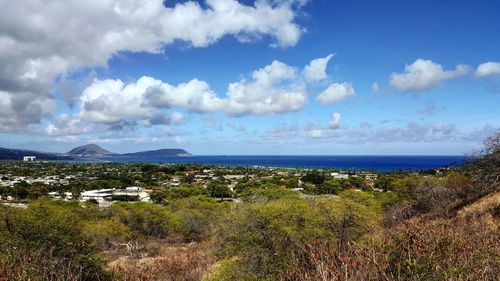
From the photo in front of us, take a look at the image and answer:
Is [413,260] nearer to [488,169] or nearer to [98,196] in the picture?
[488,169]

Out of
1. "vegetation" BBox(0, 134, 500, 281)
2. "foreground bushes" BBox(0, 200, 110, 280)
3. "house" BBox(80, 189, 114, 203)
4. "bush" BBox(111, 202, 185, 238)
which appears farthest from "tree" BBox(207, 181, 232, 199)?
"foreground bushes" BBox(0, 200, 110, 280)

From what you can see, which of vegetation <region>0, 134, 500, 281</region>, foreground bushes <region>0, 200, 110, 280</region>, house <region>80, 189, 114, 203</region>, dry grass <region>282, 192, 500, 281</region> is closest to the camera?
dry grass <region>282, 192, 500, 281</region>

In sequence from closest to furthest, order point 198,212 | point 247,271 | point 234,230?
point 247,271 < point 234,230 < point 198,212

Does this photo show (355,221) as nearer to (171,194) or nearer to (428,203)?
(428,203)

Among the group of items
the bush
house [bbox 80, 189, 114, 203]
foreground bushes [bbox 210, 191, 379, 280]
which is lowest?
house [bbox 80, 189, 114, 203]

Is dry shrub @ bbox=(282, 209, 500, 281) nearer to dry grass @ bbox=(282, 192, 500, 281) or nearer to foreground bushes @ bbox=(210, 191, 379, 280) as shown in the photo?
dry grass @ bbox=(282, 192, 500, 281)

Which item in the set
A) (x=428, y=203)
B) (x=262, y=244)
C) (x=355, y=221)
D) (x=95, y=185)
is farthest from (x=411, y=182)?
(x=95, y=185)

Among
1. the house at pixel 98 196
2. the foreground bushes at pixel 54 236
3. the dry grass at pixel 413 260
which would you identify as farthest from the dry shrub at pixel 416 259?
the house at pixel 98 196

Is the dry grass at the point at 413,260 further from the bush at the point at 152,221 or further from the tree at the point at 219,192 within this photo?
the tree at the point at 219,192

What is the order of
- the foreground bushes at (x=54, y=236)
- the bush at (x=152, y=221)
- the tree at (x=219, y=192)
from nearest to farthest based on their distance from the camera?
the foreground bushes at (x=54, y=236), the bush at (x=152, y=221), the tree at (x=219, y=192)

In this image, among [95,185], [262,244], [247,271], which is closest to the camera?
[247,271]

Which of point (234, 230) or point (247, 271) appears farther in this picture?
point (234, 230)
